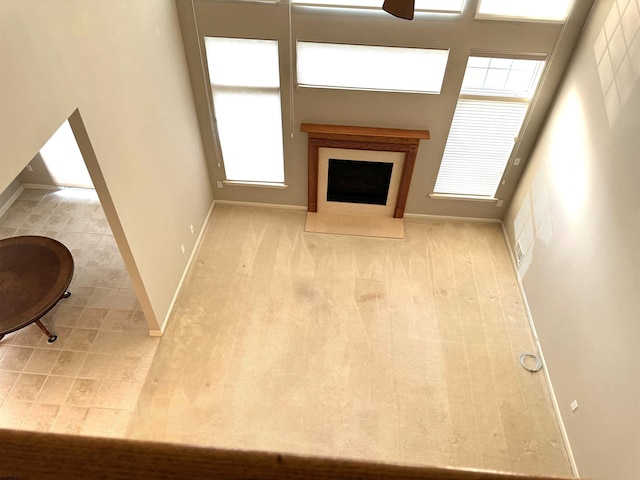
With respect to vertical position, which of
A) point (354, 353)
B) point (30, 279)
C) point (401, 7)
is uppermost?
point (401, 7)

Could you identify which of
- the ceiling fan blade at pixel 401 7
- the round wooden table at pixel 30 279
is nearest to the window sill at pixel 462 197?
the ceiling fan blade at pixel 401 7

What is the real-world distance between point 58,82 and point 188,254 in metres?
2.92

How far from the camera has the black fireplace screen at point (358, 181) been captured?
5.87 m

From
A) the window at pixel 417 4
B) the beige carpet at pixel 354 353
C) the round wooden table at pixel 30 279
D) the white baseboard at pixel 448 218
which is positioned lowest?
the beige carpet at pixel 354 353

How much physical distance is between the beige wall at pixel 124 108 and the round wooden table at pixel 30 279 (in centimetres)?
81

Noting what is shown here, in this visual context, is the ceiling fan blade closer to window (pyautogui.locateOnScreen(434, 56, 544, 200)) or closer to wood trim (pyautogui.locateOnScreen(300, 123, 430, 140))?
window (pyautogui.locateOnScreen(434, 56, 544, 200))

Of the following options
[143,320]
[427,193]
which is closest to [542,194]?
[427,193]

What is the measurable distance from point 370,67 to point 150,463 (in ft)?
16.9

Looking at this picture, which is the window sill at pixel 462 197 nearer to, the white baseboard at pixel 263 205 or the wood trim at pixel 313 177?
the wood trim at pixel 313 177

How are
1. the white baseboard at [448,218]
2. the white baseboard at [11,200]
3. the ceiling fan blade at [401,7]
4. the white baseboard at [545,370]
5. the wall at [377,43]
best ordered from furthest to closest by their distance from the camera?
the white baseboard at [448,218] < the white baseboard at [11,200] < the wall at [377,43] < the white baseboard at [545,370] < the ceiling fan blade at [401,7]

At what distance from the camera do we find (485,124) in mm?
5418

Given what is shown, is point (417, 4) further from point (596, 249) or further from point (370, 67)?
point (596, 249)

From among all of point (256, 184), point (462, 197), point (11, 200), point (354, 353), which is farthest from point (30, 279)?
point (462, 197)

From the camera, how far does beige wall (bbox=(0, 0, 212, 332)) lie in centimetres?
263
